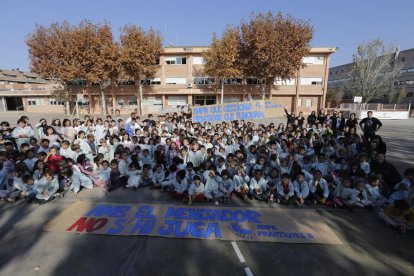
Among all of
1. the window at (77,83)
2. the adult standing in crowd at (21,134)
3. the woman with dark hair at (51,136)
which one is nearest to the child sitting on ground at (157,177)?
the woman with dark hair at (51,136)

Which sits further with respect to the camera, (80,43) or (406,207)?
(80,43)

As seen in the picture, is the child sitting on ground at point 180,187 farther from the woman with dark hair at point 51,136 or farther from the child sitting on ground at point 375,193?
the woman with dark hair at point 51,136

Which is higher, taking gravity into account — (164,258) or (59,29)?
(59,29)

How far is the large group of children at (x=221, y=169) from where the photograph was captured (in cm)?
594

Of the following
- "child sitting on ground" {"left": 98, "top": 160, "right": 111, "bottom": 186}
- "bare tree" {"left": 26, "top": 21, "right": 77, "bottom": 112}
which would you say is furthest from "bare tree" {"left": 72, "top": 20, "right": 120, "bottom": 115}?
"child sitting on ground" {"left": 98, "top": 160, "right": 111, "bottom": 186}

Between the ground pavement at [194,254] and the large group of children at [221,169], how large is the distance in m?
0.95

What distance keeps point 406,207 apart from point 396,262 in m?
1.50

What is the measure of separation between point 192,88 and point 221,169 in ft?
84.4

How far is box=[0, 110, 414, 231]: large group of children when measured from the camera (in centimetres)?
594

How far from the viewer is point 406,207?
4891mm

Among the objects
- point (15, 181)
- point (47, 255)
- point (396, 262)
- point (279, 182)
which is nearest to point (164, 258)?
point (47, 255)

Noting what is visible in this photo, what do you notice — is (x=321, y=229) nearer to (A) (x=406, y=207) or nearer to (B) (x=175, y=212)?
(A) (x=406, y=207)

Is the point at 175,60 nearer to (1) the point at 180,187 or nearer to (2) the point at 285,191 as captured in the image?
(1) the point at 180,187

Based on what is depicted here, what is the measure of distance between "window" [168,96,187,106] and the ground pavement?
28391 mm
